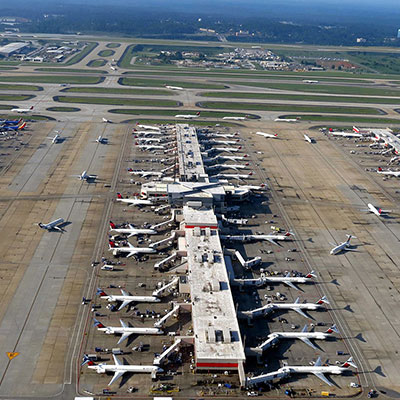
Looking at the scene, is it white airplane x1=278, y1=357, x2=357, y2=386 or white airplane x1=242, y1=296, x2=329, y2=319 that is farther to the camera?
white airplane x1=242, y1=296, x2=329, y2=319

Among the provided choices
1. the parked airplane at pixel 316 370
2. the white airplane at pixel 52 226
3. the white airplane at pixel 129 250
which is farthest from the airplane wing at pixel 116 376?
the white airplane at pixel 52 226

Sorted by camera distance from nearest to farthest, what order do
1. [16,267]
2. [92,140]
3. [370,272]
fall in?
[16,267] → [370,272] → [92,140]

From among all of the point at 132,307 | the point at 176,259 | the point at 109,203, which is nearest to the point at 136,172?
the point at 109,203

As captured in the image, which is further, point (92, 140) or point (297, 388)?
point (92, 140)

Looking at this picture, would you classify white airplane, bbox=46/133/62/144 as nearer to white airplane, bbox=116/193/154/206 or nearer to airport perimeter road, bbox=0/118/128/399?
airport perimeter road, bbox=0/118/128/399

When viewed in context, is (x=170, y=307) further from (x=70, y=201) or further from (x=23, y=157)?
(x=23, y=157)

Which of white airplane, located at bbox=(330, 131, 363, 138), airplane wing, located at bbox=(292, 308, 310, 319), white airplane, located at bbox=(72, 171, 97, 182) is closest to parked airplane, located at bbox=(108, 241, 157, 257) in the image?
airplane wing, located at bbox=(292, 308, 310, 319)

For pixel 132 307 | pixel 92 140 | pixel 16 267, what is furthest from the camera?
pixel 92 140
